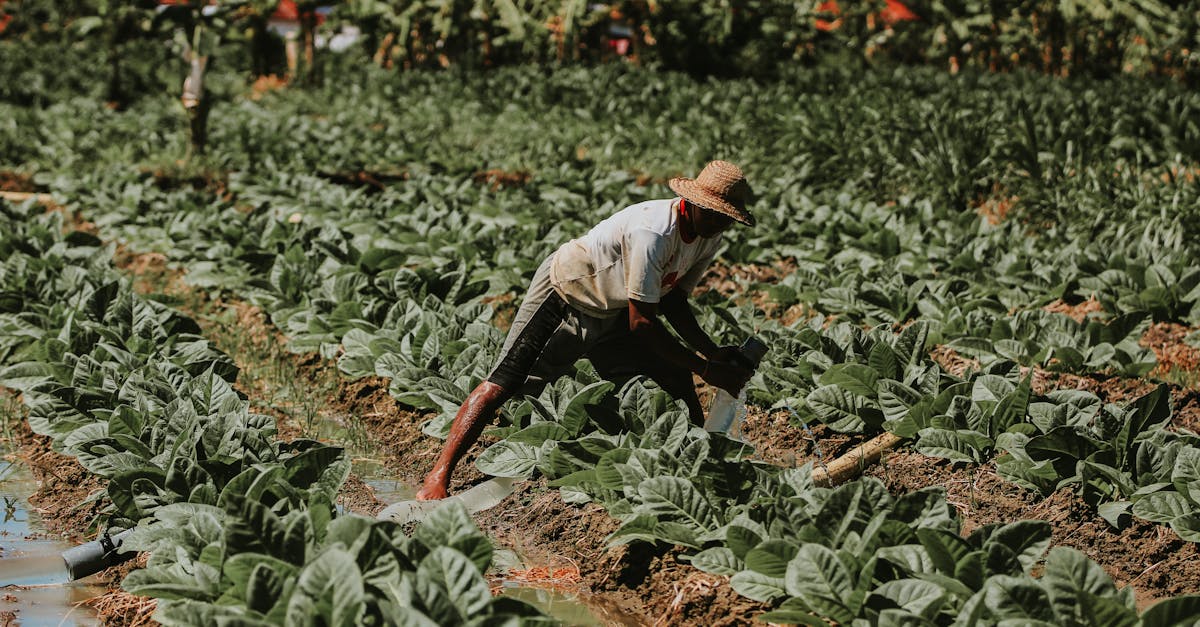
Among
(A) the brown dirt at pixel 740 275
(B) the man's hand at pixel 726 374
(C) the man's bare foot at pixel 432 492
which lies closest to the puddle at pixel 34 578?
(C) the man's bare foot at pixel 432 492

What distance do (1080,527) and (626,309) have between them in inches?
70.3

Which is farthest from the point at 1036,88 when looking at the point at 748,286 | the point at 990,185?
the point at 748,286

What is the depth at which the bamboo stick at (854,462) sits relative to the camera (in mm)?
4688

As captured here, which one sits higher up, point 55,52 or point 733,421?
point 733,421

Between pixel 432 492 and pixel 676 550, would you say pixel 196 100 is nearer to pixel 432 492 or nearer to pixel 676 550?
pixel 432 492

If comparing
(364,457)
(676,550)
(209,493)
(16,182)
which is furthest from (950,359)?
(16,182)

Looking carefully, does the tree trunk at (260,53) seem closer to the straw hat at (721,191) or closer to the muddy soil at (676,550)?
the muddy soil at (676,550)

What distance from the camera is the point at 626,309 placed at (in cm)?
465

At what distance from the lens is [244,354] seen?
A: 22.5ft

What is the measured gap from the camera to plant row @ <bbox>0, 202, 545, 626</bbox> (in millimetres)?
3039

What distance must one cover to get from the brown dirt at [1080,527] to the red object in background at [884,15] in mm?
20233

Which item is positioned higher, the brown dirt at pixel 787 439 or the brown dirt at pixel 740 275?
the brown dirt at pixel 787 439

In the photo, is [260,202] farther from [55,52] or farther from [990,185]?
[55,52]

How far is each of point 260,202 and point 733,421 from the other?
253 inches
